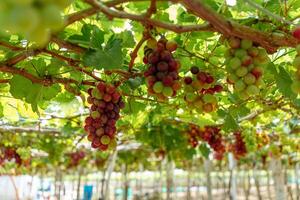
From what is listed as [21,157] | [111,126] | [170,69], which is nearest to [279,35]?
[170,69]

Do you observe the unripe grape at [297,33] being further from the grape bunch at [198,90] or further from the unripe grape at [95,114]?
the unripe grape at [95,114]

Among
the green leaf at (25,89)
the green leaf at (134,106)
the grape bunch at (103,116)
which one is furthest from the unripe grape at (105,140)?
the green leaf at (134,106)

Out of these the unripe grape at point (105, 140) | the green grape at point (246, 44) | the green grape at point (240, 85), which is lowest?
the unripe grape at point (105, 140)

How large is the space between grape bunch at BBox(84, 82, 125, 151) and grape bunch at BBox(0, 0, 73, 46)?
121 cm

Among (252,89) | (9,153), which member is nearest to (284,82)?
(252,89)

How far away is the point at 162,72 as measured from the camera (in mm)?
1555

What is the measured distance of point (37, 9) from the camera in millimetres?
781

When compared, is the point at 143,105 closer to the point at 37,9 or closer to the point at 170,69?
the point at 170,69

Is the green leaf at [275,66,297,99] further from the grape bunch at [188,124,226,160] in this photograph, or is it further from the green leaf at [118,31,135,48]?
the grape bunch at [188,124,226,160]

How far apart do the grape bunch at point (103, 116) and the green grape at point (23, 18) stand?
1255mm

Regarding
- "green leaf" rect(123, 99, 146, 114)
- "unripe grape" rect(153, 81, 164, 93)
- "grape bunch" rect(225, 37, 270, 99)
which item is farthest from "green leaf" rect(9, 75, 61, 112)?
"grape bunch" rect(225, 37, 270, 99)

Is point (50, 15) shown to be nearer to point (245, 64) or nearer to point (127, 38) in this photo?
point (245, 64)

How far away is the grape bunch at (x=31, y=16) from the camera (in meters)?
0.75

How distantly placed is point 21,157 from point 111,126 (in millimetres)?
5472
